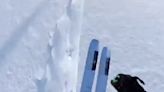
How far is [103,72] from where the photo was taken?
2352 mm

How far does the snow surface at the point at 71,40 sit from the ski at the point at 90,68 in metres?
0.11

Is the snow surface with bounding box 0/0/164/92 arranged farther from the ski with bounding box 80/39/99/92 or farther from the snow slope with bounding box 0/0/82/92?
the ski with bounding box 80/39/99/92

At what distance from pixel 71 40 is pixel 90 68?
40 centimetres

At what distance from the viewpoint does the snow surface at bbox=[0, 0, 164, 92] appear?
2479 millimetres

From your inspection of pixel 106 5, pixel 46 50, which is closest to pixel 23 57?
pixel 46 50

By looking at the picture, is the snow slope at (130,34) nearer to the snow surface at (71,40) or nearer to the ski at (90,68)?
the snow surface at (71,40)

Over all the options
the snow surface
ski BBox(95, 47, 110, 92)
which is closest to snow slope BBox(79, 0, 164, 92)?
the snow surface

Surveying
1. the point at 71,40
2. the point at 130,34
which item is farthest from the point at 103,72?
the point at 130,34

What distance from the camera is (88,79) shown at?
2.34 m

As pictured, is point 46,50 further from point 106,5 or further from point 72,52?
point 106,5

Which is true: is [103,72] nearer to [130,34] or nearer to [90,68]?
[90,68]

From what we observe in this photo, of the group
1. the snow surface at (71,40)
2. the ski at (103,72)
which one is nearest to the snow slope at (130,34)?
the snow surface at (71,40)

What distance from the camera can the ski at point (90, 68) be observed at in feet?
7.58

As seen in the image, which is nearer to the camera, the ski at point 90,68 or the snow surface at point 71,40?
the ski at point 90,68
